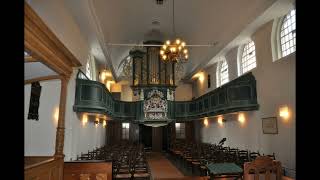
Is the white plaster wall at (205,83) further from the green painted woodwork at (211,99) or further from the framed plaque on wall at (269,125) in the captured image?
the framed plaque on wall at (269,125)

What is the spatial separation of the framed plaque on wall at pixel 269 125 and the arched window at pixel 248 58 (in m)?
3.02

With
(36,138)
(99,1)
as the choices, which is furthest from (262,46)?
(36,138)

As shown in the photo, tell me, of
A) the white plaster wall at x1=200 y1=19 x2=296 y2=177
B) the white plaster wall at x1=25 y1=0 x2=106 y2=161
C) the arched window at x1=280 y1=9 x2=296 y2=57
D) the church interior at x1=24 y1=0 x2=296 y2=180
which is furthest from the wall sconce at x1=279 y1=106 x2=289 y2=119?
the white plaster wall at x1=25 y1=0 x2=106 y2=161

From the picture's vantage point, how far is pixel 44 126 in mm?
7980

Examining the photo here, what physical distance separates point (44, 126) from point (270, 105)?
851cm

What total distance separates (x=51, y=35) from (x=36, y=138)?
13.2ft

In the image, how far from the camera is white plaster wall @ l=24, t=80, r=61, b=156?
25.6 ft

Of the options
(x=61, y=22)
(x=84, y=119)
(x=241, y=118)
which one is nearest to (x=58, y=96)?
(x=61, y=22)

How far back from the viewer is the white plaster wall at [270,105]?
8609 millimetres

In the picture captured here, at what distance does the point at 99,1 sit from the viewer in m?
10.7

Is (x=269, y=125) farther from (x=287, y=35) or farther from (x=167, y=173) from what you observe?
(x=167, y=173)
